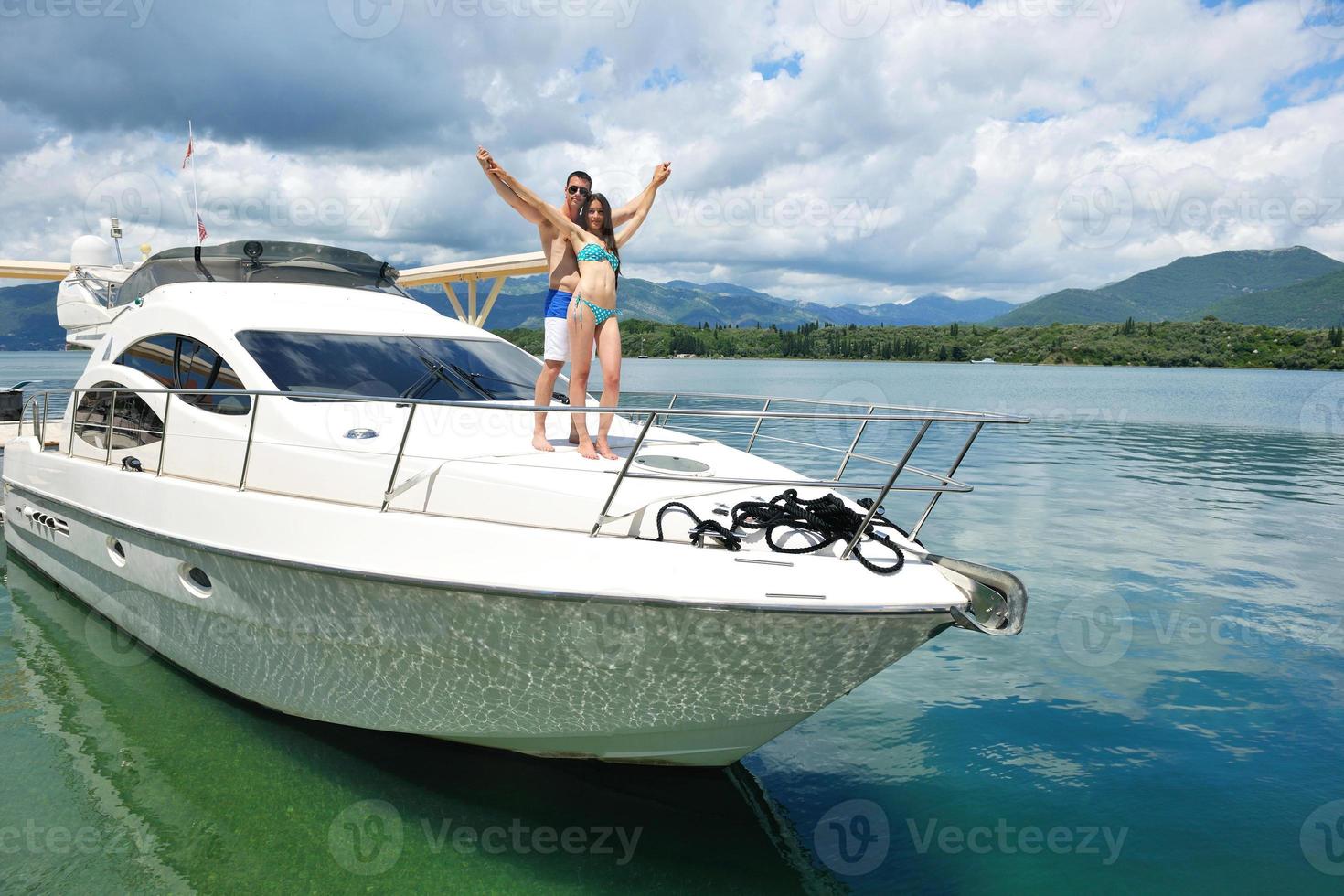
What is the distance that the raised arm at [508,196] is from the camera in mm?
4141

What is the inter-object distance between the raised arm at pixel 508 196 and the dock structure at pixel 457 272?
5.90m

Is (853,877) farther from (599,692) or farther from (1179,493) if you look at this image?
(1179,493)

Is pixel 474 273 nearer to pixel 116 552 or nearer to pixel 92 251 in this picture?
pixel 92 251

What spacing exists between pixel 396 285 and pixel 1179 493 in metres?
11.9

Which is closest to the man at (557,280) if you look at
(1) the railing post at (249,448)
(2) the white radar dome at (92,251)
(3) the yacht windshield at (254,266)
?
(1) the railing post at (249,448)

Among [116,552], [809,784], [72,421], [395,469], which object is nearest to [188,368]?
[116,552]

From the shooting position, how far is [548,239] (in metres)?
4.50

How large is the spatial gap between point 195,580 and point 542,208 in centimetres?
284

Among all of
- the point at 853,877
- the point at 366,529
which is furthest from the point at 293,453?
the point at 853,877

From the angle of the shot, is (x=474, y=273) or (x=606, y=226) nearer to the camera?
(x=606, y=226)

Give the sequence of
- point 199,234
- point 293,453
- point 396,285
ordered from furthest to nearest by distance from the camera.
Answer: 1. point 199,234
2. point 396,285
3. point 293,453

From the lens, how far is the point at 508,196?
4238mm

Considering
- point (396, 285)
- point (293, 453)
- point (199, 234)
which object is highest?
point (199, 234)

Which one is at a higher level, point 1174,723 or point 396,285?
point 396,285
